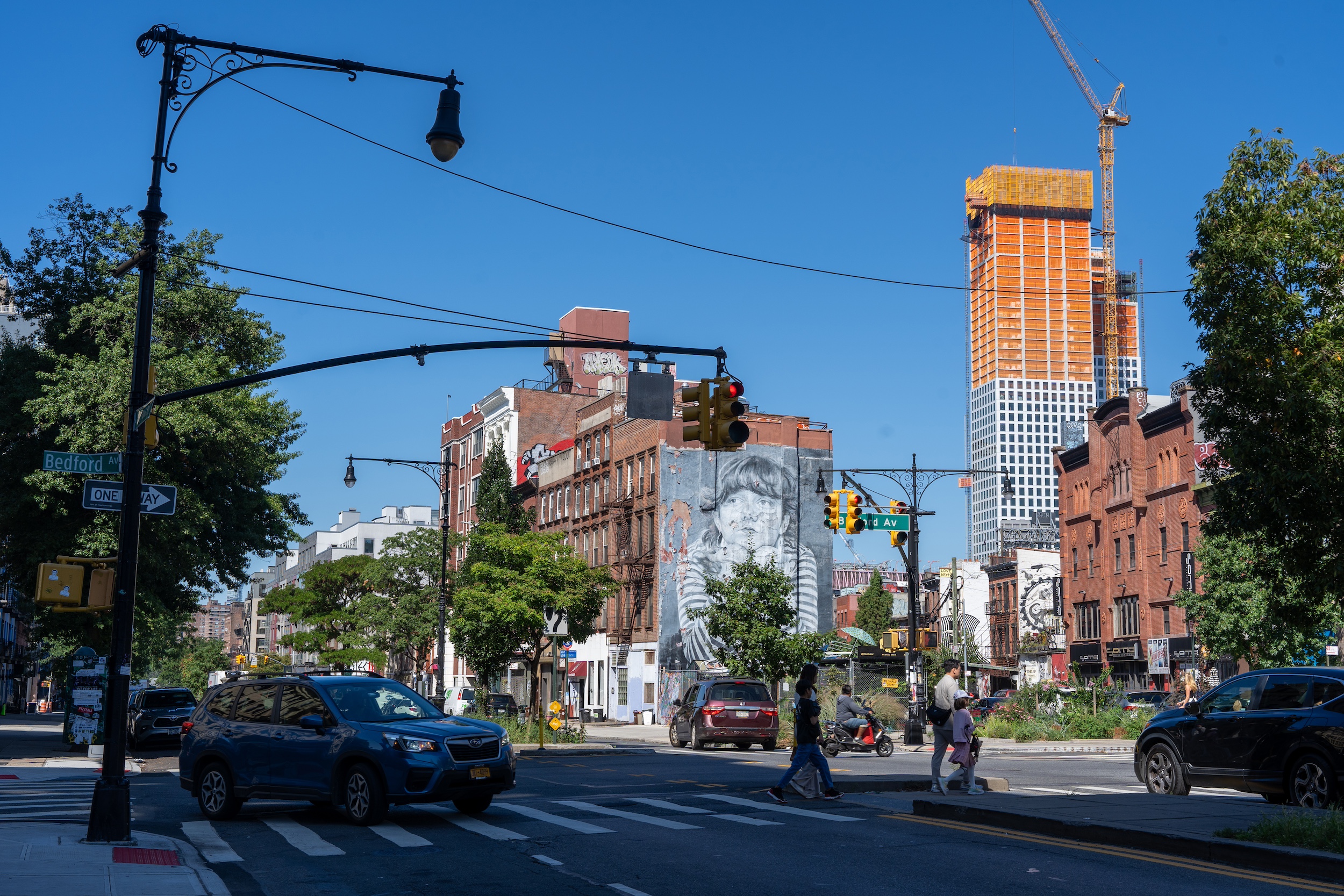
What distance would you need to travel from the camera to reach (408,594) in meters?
83.4

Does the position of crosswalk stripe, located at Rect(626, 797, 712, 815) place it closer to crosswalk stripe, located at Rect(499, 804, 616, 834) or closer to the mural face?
crosswalk stripe, located at Rect(499, 804, 616, 834)

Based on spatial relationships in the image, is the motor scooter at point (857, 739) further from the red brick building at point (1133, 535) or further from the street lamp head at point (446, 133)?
the red brick building at point (1133, 535)

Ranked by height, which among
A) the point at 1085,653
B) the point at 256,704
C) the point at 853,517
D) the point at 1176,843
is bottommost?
the point at 1176,843

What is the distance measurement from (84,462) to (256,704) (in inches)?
141

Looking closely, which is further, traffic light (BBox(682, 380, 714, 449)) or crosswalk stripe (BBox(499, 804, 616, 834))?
traffic light (BBox(682, 380, 714, 449))

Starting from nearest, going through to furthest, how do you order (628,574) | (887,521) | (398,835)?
1. (398,835)
2. (887,521)
3. (628,574)

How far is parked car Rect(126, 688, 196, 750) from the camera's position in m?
36.1

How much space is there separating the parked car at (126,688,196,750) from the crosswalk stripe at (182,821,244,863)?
2185 centimetres

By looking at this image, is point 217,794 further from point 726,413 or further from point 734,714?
point 734,714

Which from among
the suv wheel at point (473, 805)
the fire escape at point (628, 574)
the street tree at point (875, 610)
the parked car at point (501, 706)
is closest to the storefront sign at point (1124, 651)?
the fire escape at point (628, 574)

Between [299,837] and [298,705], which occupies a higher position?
[298,705]

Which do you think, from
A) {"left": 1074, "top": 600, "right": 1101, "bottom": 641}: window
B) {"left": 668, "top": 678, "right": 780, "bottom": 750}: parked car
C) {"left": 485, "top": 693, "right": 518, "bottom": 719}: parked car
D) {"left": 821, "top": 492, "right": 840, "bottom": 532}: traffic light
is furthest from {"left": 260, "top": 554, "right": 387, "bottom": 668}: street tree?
{"left": 668, "top": 678, "right": 780, "bottom": 750}: parked car

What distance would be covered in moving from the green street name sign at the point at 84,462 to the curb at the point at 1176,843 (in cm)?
1040

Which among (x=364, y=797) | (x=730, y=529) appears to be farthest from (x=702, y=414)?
(x=730, y=529)
